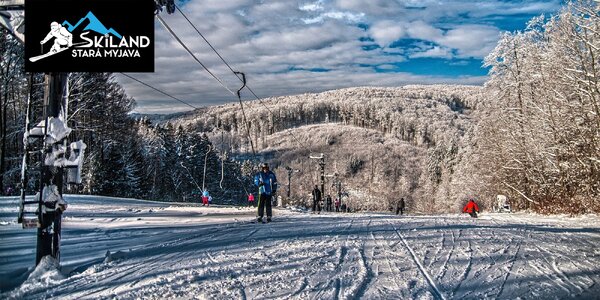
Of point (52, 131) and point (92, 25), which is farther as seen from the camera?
point (92, 25)

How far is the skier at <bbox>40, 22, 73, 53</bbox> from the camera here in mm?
7039

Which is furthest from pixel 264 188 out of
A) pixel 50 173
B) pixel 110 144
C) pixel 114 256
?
pixel 110 144

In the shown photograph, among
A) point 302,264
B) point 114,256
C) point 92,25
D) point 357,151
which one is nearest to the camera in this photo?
point 92,25

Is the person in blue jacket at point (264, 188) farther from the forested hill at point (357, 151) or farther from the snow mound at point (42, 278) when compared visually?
the forested hill at point (357, 151)

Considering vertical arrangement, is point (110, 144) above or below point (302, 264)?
above

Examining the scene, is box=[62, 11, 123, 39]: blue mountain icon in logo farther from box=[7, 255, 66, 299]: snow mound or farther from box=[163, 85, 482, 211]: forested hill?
box=[163, 85, 482, 211]: forested hill

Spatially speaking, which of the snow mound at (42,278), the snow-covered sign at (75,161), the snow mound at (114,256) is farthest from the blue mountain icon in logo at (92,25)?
the snow mound at (114,256)

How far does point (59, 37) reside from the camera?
23.3 ft

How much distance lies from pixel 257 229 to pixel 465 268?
19.2 feet

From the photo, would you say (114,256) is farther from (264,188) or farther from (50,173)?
(264,188)

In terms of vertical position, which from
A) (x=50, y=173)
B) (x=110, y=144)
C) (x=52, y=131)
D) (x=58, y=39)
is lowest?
(x=50, y=173)

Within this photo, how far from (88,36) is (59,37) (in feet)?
1.34

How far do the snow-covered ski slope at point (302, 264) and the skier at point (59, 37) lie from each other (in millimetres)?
3267

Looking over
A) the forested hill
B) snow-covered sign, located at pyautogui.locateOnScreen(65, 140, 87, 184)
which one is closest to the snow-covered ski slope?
snow-covered sign, located at pyautogui.locateOnScreen(65, 140, 87, 184)
